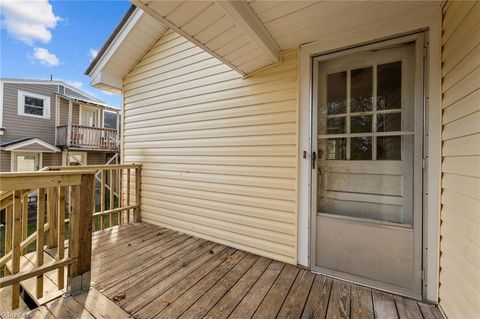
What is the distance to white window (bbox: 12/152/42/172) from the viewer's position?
→ 7777 mm

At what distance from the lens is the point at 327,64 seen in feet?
6.97

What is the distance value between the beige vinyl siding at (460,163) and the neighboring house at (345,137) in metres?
0.01

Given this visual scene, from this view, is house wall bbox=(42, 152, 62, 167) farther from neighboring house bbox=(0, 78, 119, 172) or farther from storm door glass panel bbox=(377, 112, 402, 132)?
storm door glass panel bbox=(377, 112, 402, 132)

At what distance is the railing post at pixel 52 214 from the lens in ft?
7.39

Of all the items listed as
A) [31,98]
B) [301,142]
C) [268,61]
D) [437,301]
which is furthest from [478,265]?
[31,98]

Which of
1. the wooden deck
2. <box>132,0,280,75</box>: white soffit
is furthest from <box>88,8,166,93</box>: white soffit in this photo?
the wooden deck

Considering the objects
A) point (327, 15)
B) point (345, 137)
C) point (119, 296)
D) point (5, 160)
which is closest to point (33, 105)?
point (5, 160)

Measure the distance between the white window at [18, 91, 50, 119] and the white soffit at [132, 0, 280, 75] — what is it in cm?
1041

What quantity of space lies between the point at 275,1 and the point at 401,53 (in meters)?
1.21

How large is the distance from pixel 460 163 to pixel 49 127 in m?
12.3

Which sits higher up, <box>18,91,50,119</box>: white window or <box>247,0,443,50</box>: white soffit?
<box>18,91,50,119</box>: white window

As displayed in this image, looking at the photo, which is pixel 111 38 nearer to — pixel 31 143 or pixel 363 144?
pixel 363 144

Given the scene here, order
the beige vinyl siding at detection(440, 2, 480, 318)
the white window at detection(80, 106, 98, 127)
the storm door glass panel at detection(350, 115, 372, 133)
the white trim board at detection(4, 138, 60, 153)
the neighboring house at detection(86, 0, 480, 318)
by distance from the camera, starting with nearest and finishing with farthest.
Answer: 1. the beige vinyl siding at detection(440, 2, 480, 318)
2. the neighboring house at detection(86, 0, 480, 318)
3. the storm door glass panel at detection(350, 115, 372, 133)
4. the white trim board at detection(4, 138, 60, 153)
5. the white window at detection(80, 106, 98, 127)

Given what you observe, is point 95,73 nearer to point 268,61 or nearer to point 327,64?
point 268,61
